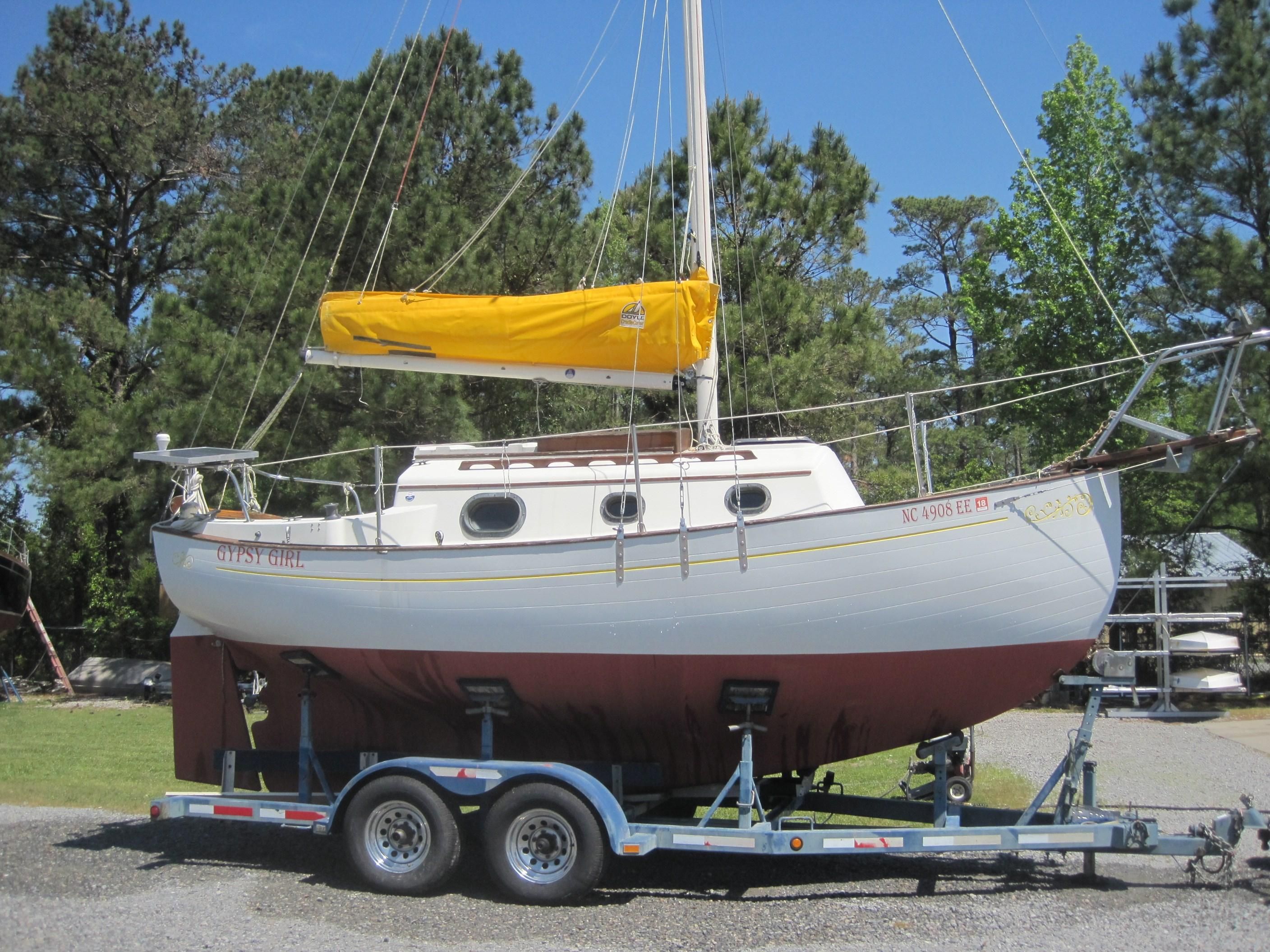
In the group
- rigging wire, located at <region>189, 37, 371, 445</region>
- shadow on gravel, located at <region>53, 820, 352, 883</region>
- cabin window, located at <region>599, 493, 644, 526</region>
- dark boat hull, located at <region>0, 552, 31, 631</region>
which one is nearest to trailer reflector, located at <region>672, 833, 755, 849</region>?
cabin window, located at <region>599, 493, 644, 526</region>

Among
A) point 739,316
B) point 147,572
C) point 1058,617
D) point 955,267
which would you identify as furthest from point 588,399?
point 955,267

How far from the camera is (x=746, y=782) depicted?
7301 mm

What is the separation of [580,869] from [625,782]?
1.20 m

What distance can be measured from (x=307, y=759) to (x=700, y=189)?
18.9 ft

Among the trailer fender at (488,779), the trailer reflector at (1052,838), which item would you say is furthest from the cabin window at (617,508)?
the trailer reflector at (1052,838)

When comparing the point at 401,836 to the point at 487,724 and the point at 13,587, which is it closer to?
the point at 487,724

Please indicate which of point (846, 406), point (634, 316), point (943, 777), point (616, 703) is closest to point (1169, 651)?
point (846, 406)

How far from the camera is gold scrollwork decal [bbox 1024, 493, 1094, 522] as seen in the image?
7348 millimetres

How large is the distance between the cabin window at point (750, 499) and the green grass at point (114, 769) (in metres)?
3.04

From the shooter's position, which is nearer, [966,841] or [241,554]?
[966,841]

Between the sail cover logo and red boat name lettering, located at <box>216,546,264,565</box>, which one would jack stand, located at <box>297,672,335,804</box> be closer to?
red boat name lettering, located at <box>216,546,264,565</box>

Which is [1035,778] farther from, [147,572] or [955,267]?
[955,267]

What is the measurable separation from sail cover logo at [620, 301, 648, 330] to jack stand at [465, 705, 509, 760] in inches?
127

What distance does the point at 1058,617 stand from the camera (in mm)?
7520
